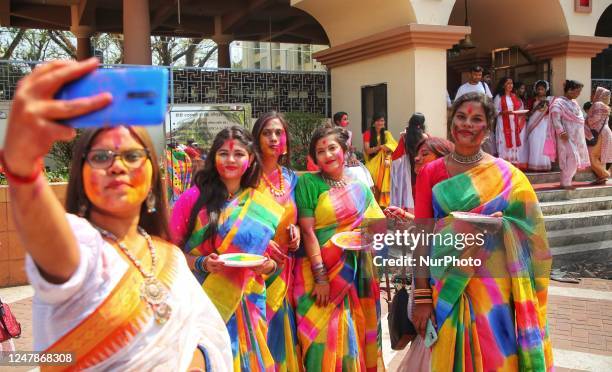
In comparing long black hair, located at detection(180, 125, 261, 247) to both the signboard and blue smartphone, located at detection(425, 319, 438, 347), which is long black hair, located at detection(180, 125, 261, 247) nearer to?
blue smartphone, located at detection(425, 319, 438, 347)

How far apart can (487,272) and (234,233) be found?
129cm

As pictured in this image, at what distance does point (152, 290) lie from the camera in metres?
1.59

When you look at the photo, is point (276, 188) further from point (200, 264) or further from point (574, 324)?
point (574, 324)

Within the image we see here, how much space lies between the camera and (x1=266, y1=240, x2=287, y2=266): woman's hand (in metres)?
3.22

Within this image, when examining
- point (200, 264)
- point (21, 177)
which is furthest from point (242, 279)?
point (21, 177)

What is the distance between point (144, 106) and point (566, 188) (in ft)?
29.0

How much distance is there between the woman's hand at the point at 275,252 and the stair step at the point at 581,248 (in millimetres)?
5355

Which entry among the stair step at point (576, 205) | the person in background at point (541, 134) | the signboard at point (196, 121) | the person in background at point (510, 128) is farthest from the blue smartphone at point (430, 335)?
the person in background at point (541, 134)

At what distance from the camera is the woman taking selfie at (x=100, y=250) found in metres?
1.14

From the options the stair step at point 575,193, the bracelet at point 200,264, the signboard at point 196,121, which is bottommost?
the stair step at point 575,193

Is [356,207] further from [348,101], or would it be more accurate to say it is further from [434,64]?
[348,101]

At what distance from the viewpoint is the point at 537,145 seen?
9.70 metres

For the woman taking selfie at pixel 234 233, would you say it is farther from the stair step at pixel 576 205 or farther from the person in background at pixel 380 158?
the stair step at pixel 576 205

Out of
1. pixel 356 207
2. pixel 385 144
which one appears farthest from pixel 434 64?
pixel 356 207
